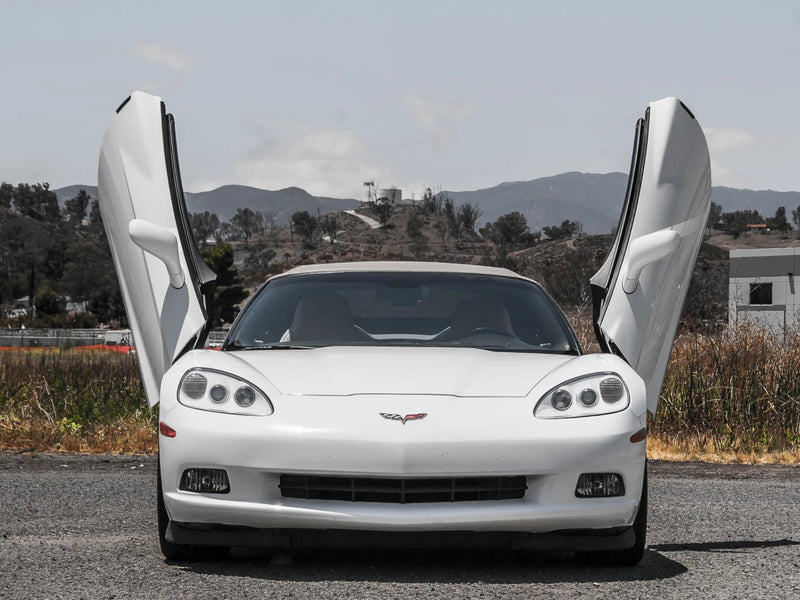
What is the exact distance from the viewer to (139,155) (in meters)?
6.20

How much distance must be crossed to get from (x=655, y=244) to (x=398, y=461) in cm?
195

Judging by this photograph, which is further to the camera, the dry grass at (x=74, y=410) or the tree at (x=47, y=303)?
the tree at (x=47, y=303)

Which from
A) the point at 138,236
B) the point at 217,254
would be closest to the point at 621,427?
the point at 138,236

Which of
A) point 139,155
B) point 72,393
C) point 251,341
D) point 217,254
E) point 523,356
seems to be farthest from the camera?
point 217,254

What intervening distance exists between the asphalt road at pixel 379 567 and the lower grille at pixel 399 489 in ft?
1.06

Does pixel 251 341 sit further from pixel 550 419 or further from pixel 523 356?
pixel 550 419

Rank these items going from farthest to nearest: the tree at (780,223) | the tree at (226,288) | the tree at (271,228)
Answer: the tree at (271,228)
the tree at (780,223)
the tree at (226,288)

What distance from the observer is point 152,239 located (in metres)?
5.22

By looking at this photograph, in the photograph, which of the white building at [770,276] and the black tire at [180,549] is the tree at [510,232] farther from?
the black tire at [180,549]

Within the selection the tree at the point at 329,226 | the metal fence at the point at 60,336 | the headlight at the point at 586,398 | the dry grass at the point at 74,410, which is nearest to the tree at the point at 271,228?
the tree at the point at 329,226

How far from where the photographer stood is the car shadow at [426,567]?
14.2ft

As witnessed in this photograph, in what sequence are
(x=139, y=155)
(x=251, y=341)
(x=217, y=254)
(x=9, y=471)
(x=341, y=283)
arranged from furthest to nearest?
1. (x=217, y=254)
2. (x=9, y=471)
3. (x=139, y=155)
4. (x=341, y=283)
5. (x=251, y=341)

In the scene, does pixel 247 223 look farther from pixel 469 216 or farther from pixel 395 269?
pixel 395 269

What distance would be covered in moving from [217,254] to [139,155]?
322 feet
